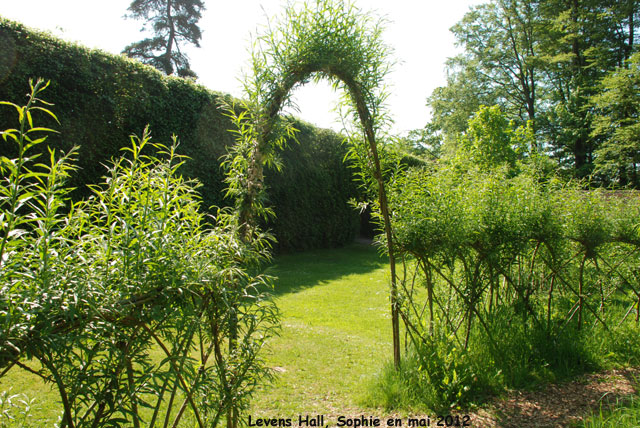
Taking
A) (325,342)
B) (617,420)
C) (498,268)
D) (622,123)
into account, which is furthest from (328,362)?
(622,123)

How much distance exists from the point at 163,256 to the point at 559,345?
4.04m

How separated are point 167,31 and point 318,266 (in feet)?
62.7

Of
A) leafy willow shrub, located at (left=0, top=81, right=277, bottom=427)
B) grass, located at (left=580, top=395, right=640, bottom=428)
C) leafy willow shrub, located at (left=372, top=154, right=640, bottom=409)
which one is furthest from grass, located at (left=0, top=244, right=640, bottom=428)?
leafy willow shrub, located at (left=0, top=81, right=277, bottom=427)

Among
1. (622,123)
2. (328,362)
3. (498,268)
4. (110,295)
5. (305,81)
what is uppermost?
(622,123)

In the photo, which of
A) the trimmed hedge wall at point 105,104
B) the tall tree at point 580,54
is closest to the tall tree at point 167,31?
the trimmed hedge wall at point 105,104

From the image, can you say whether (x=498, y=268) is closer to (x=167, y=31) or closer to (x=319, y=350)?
(x=319, y=350)

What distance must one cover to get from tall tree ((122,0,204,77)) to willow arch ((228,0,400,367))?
20.9 m

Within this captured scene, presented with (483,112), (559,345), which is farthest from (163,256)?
(483,112)

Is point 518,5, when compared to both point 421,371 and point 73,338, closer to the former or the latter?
point 421,371

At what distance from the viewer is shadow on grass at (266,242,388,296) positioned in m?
7.76

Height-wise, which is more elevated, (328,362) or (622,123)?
(622,123)

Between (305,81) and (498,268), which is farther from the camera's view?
(498,268)

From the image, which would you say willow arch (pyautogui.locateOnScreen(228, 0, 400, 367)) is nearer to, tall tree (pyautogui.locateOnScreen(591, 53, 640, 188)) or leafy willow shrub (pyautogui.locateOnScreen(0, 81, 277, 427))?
leafy willow shrub (pyautogui.locateOnScreen(0, 81, 277, 427))

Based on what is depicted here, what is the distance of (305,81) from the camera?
2744mm
